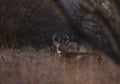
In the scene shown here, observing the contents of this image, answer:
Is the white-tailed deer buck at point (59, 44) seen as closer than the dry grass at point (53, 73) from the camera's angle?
No

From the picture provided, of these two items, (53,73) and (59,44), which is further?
(59,44)

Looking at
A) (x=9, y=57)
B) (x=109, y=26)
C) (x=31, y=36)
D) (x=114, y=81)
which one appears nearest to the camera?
(x=109, y=26)

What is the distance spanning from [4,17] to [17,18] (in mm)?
709

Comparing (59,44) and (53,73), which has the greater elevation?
(59,44)

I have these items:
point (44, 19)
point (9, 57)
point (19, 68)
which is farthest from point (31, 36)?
point (19, 68)

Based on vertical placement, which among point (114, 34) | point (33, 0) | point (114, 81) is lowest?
point (114, 81)

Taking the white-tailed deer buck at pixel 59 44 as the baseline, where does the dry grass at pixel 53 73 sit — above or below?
below

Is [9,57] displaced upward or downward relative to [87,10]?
downward

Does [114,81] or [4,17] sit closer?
[114,81]

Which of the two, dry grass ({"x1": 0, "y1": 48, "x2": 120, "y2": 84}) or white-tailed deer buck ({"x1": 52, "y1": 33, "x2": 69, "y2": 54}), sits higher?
white-tailed deer buck ({"x1": 52, "y1": 33, "x2": 69, "y2": 54})

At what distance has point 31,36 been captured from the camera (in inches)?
935

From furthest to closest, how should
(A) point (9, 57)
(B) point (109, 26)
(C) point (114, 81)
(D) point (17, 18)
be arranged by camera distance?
1. (D) point (17, 18)
2. (A) point (9, 57)
3. (C) point (114, 81)
4. (B) point (109, 26)

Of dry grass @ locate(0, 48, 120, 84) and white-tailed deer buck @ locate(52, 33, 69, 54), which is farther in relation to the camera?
white-tailed deer buck @ locate(52, 33, 69, 54)

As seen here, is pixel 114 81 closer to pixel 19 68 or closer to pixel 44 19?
pixel 19 68
